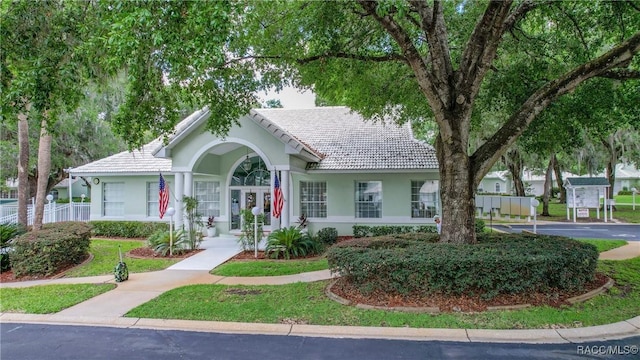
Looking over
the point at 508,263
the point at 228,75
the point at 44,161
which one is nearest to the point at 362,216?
the point at 228,75

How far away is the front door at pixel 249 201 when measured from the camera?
56.6 feet

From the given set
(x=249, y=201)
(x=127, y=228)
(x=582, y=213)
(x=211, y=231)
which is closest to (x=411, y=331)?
(x=249, y=201)

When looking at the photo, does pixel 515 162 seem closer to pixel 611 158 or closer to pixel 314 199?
pixel 611 158

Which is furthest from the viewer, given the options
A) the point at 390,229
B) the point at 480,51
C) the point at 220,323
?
the point at 390,229

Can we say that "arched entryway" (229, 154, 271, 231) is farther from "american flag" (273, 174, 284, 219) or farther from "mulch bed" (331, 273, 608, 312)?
"mulch bed" (331, 273, 608, 312)

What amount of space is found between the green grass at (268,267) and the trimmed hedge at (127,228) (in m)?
7.52

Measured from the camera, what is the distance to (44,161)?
1321cm

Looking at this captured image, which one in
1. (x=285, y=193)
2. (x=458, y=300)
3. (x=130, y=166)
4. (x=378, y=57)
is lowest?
(x=458, y=300)

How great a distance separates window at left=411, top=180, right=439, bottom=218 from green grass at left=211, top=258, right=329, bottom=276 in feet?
19.9

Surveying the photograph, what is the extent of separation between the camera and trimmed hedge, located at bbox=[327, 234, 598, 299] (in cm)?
697

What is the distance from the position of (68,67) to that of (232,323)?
215 inches

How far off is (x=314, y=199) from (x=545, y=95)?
1056cm

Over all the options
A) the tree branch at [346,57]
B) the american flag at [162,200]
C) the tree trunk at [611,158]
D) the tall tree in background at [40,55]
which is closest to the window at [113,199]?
the american flag at [162,200]

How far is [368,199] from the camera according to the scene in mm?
16797
